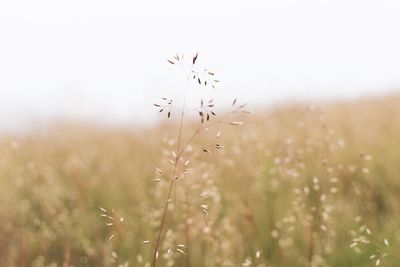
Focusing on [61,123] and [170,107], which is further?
[61,123]

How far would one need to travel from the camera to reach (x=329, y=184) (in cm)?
361

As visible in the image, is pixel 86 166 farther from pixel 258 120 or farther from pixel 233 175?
pixel 258 120

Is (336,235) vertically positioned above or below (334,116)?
below

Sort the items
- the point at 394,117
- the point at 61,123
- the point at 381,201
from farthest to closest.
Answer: the point at 61,123 → the point at 394,117 → the point at 381,201

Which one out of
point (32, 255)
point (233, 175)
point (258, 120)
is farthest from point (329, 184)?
point (258, 120)

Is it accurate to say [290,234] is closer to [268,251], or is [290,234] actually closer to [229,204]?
[268,251]

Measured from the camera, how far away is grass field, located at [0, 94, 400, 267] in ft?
9.48

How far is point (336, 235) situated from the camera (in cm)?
321

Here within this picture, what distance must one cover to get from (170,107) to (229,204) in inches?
72.1

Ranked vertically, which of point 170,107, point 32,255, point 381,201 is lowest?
point 32,255

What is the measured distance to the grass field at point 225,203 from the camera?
2.89 m

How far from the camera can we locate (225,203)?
3662 millimetres

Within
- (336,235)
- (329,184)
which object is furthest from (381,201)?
(336,235)

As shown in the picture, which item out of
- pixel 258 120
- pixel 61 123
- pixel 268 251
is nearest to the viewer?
pixel 268 251
